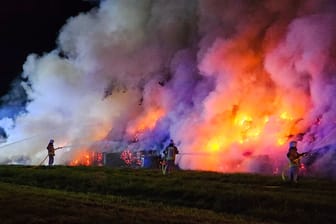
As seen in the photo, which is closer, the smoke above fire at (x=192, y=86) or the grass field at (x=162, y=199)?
the grass field at (x=162, y=199)

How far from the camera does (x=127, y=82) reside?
64.6 m

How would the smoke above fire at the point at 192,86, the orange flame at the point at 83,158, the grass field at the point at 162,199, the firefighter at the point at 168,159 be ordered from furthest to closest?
the orange flame at the point at 83,158 < the smoke above fire at the point at 192,86 < the firefighter at the point at 168,159 < the grass field at the point at 162,199

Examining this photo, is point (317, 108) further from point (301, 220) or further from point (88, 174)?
point (301, 220)

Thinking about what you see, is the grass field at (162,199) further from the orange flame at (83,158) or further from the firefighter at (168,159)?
the orange flame at (83,158)

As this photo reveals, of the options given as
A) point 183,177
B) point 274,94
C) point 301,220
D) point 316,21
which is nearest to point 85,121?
point 274,94

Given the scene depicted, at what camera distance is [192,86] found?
58469 millimetres

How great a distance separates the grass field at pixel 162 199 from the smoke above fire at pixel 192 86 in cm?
951

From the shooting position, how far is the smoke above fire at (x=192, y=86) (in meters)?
43.7

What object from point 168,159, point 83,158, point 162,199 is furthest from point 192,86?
point 162,199

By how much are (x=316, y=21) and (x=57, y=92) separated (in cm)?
3028

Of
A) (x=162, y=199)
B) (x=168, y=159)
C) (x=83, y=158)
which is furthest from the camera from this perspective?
(x=83, y=158)

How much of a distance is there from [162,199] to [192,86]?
108ft

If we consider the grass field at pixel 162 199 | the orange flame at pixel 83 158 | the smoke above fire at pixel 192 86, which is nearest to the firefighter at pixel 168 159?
the grass field at pixel 162 199

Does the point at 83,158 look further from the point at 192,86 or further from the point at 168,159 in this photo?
the point at 168,159
